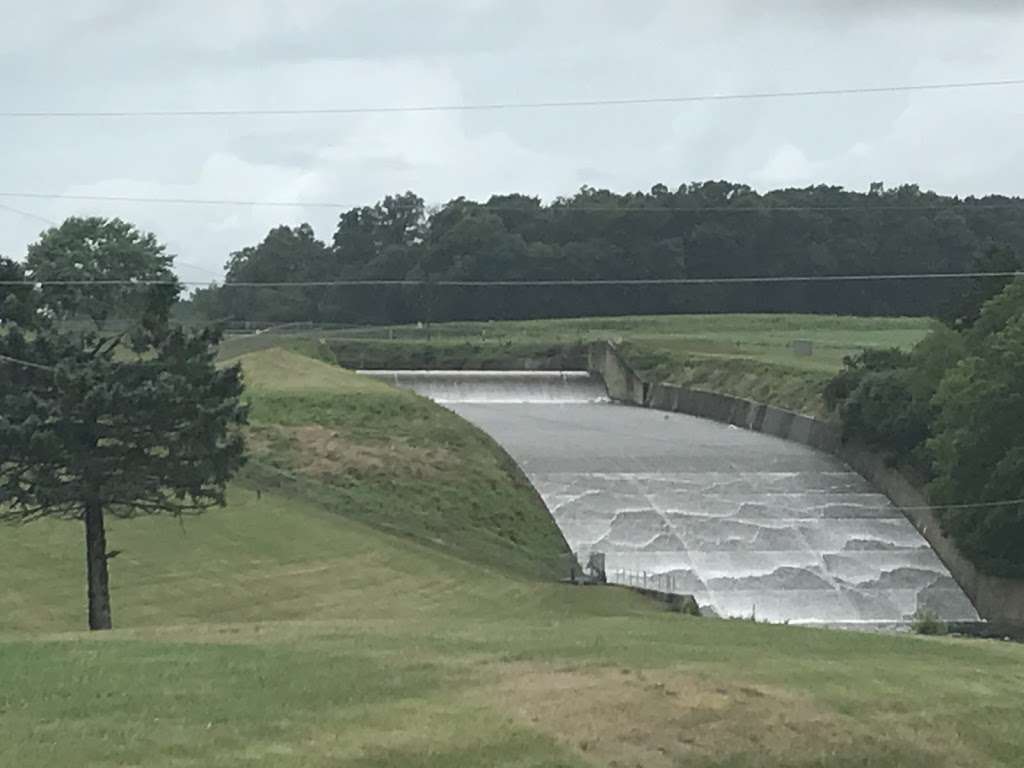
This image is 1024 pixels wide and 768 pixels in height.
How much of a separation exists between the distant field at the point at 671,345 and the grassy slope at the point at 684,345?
6 cm

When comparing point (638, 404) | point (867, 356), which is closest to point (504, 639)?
point (867, 356)

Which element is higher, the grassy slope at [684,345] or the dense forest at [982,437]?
the grassy slope at [684,345]

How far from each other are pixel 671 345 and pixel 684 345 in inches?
28.3

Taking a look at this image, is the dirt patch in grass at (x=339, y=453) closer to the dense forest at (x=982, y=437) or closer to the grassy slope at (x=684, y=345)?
the dense forest at (x=982, y=437)

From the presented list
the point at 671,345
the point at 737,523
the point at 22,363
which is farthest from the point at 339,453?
the point at 671,345

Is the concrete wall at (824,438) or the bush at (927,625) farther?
the concrete wall at (824,438)

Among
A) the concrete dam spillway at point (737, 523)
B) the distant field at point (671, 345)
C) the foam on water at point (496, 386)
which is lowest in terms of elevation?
the concrete dam spillway at point (737, 523)

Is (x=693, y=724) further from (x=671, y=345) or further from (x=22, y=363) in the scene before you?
(x=671, y=345)

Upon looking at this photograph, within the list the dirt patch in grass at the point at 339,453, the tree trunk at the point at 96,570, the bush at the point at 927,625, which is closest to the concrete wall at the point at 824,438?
the bush at the point at 927,625

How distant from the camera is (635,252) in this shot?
113812 mm

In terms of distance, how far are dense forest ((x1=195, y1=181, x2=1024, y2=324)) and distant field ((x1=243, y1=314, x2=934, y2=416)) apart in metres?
4.64

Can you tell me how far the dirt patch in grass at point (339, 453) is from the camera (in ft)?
178


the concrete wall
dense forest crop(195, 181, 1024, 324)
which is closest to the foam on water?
the concrete wall

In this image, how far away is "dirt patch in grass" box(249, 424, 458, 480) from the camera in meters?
54.2
